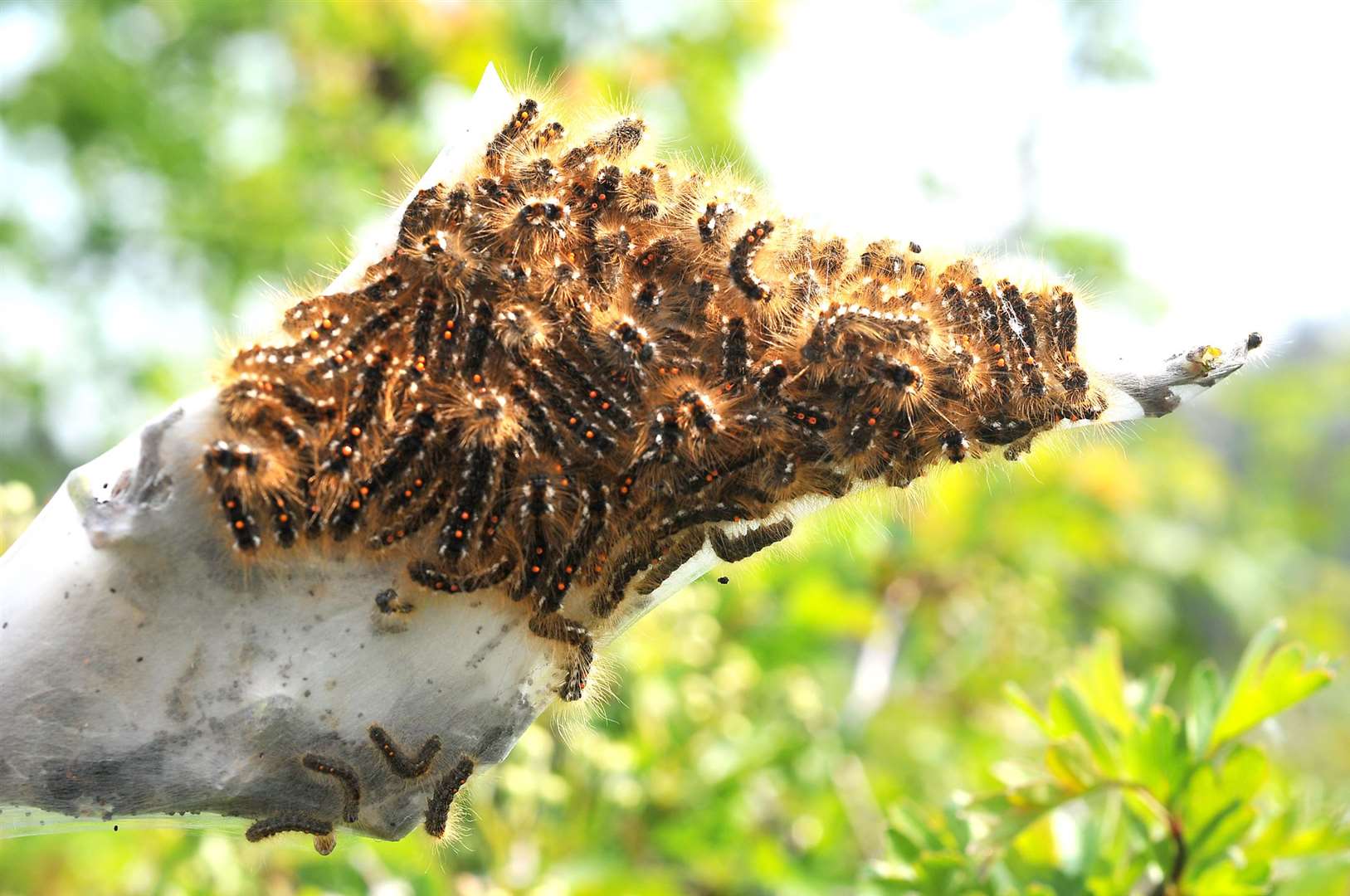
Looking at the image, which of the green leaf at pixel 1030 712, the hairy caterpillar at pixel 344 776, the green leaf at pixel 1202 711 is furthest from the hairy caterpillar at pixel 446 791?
the green leaf at pixel 1202 711

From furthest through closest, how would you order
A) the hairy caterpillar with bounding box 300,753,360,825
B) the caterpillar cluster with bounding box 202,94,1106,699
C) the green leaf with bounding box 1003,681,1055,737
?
the green leaf with bounding box 1003,681,1055,737
the hairy caterpillar with bounding box 300,753,360,825
the caterpillar cluster with bounding box 202,94,1106,699

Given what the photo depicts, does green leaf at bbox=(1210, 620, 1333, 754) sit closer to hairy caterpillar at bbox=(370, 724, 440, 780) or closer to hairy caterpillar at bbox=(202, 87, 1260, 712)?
hairy caterpillar at bbox=(202, 87, 1260, 712)

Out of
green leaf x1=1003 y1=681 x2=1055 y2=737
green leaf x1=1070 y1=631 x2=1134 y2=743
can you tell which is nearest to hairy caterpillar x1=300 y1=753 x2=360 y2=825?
green leaf x1=1003 y1=681 x2=1055 y2=737

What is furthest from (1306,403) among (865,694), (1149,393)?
(1149,393)

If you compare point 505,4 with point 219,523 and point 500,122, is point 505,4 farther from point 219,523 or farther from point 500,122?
point 219,523

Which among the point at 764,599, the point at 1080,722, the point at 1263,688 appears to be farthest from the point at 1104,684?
the point at 764,599

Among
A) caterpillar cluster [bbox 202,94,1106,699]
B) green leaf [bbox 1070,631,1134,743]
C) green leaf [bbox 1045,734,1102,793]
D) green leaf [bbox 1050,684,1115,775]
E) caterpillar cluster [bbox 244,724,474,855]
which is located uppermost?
caterpillar cluster [bbox 202,94,1106,699]

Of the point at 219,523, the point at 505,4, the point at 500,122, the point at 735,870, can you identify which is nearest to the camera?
the point at 219,523
